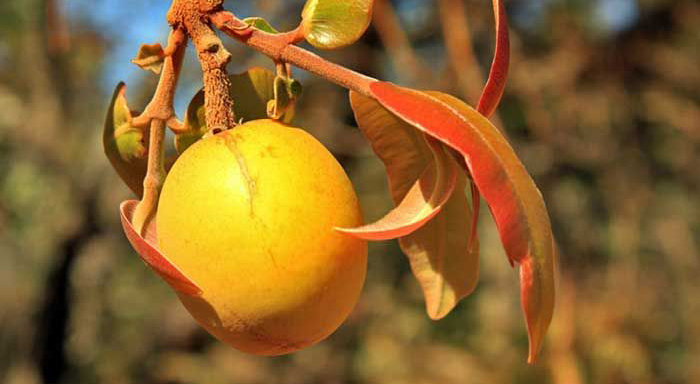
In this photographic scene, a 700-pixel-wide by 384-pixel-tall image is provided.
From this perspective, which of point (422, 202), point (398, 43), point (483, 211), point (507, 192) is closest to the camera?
point (507, 192)

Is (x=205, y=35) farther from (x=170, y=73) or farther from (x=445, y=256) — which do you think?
(x=445, y=256)

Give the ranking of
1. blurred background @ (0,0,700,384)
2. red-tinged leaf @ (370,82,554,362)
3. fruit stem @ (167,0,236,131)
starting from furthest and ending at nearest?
1. blurred background @ (0,0,700,384)
2. fruit stem @ (167,0,236,131)
3. red-tinged leaf @ (370,82,554,362)

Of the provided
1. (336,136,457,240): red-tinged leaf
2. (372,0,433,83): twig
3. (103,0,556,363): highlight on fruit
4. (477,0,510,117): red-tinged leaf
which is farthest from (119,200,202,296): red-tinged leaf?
(372,0,433,83): twig

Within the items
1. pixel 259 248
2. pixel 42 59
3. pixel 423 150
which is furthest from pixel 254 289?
pixel 42 59

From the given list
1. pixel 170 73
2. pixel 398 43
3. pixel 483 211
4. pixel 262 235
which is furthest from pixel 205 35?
pixel 483 211

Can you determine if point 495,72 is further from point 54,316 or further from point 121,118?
point 54,316

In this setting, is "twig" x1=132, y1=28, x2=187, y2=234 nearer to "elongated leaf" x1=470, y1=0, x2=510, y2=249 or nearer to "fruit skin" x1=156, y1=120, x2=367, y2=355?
"fruit skin" x1=156, y1=120, x2=367, y2=355
